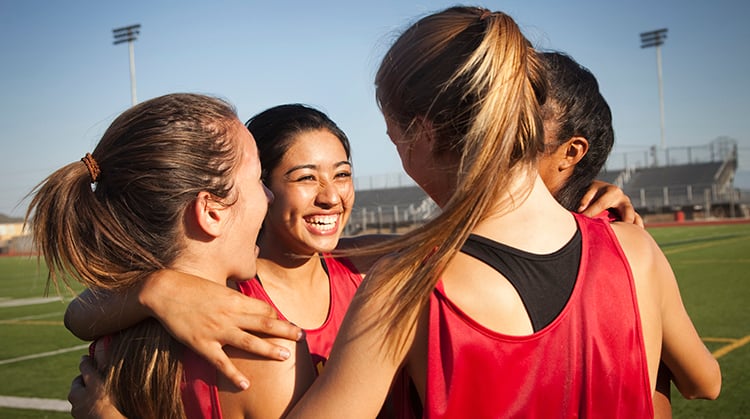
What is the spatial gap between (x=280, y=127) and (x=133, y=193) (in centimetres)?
128

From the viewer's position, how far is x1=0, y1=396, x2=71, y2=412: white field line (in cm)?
566

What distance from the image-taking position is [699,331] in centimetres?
757

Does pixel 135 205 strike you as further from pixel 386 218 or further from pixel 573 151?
pixel 386 218

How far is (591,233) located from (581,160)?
87cm

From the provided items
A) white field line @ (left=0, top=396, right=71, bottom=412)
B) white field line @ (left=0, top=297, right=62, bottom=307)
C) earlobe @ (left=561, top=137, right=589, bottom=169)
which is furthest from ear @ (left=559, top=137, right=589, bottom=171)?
white field line @ (left=0, top=297, right=62, bottom=307)

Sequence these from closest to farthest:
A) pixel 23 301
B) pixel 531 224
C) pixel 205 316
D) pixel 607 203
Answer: pixel 531 224, pixel 205 316, pixel 607 203, pixel 23 301

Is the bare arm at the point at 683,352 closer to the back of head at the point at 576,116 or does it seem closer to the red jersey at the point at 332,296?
the back of head at the point at 576,116

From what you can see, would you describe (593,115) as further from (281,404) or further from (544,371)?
(281,404)

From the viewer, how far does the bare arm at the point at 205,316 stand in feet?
5.45

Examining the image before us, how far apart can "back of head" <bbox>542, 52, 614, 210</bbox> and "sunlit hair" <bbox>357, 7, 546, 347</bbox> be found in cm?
62

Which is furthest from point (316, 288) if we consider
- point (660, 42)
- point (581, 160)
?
point (660, 42)

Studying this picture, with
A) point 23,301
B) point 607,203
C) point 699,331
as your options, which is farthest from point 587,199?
point 23,301

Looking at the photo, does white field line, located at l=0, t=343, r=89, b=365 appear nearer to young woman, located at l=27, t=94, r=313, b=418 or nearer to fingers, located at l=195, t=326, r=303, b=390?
young woman, located at l=27, t=94, r=313, b=418

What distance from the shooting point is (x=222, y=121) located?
1.93m
